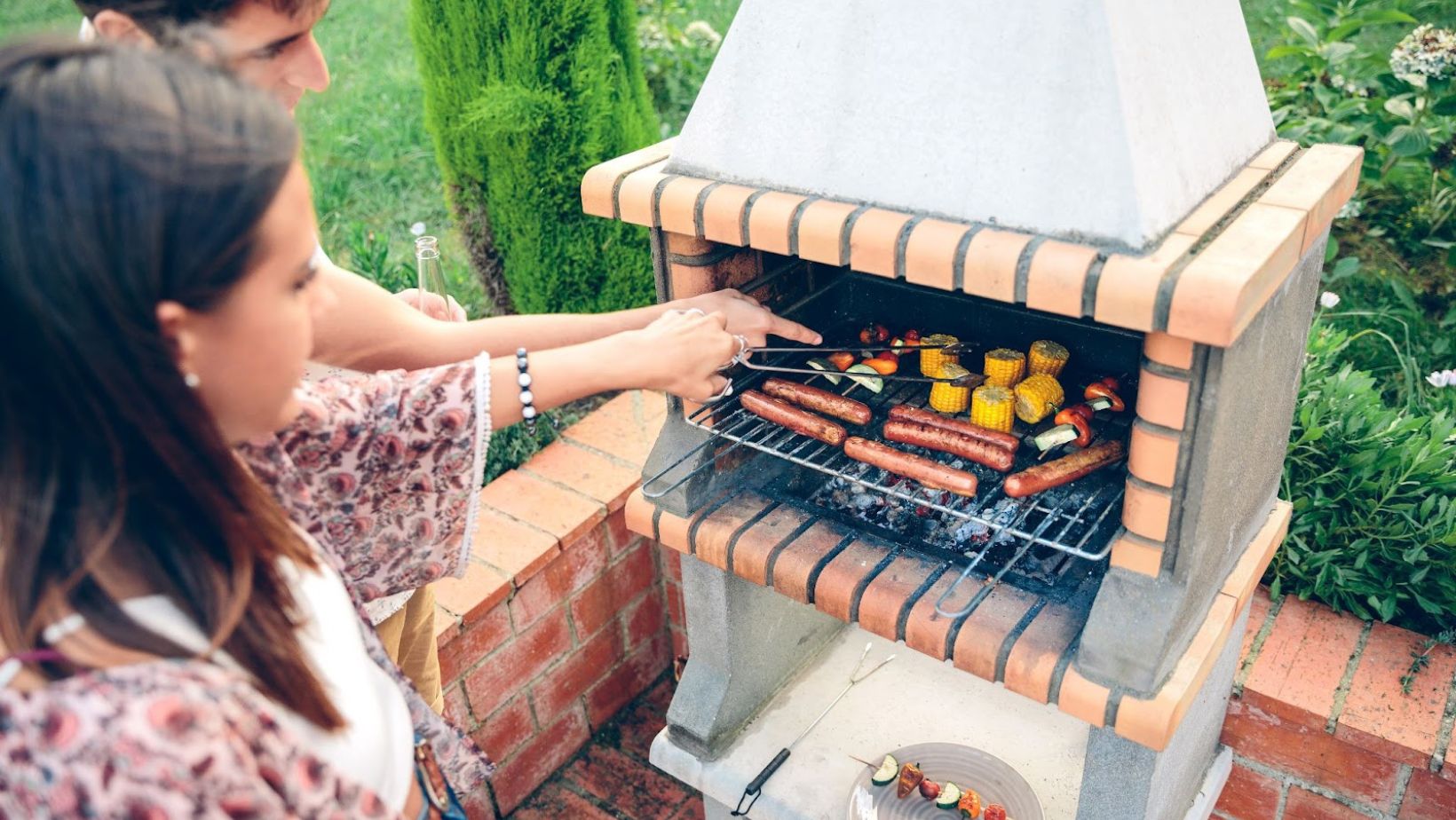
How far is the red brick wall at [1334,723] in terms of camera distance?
249cm

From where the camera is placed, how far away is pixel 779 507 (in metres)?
2.50

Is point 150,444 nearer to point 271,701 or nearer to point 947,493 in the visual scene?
point 271,701

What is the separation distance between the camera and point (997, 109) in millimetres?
1840

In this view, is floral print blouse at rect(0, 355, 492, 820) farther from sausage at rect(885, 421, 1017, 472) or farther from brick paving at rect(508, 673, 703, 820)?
brick paving at rect(508, 673, 703, 820)

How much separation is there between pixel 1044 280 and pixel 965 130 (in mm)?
356

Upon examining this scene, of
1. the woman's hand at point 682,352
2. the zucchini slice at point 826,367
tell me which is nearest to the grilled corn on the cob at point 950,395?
the zucchini slice at point 826,367

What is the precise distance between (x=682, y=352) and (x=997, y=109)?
0.73 meters

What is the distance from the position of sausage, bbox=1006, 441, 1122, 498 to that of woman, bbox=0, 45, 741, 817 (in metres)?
1.29

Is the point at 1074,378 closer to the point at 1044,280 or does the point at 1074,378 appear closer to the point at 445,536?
the point at 1044,280

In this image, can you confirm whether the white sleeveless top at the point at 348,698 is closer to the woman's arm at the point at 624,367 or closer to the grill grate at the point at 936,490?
the woman's arm at the point at 624,367

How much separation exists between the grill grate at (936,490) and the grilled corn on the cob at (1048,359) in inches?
7.2

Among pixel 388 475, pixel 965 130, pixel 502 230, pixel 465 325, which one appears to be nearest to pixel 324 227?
pixel 502 230

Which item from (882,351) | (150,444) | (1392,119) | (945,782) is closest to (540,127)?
(882,351)

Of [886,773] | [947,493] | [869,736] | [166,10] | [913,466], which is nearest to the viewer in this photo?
[166,10]
